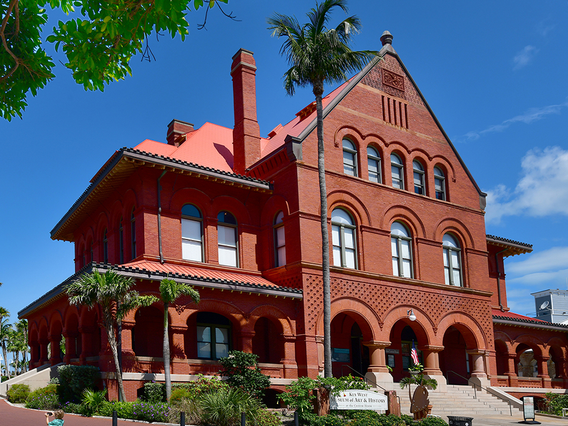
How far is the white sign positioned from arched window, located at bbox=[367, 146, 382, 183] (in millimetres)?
11726

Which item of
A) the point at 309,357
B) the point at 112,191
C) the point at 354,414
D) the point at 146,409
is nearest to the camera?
the point at 146,409

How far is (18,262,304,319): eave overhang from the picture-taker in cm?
2011

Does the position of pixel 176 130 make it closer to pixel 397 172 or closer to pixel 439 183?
pixel 397 172

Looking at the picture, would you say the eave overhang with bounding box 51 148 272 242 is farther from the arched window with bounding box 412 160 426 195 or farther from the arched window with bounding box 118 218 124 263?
the arched window with bounding box 412 160 426 195

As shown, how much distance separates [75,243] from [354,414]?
21.2m

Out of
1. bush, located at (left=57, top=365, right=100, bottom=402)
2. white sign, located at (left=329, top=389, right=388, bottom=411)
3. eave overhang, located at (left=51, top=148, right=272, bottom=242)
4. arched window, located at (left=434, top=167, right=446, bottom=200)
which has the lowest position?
white sign, located at (left=329, top=389, right=388, bottom=411)

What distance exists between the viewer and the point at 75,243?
1366 inches

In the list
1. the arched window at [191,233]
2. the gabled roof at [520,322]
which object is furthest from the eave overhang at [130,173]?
the gabled roof at [520,322]

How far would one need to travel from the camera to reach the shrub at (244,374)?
2105cm

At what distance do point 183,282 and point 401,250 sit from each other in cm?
1185

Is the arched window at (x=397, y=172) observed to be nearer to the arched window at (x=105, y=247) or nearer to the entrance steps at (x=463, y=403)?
the entrance steps at (x=463, y=403)

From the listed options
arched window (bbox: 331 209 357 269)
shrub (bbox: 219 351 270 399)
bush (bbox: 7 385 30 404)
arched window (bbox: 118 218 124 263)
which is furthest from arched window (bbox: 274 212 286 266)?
bush (bbox: 7 385 30 404)

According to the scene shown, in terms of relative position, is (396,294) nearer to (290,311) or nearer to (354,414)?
(290,311)

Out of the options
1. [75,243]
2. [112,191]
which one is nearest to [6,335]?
[75,243]
